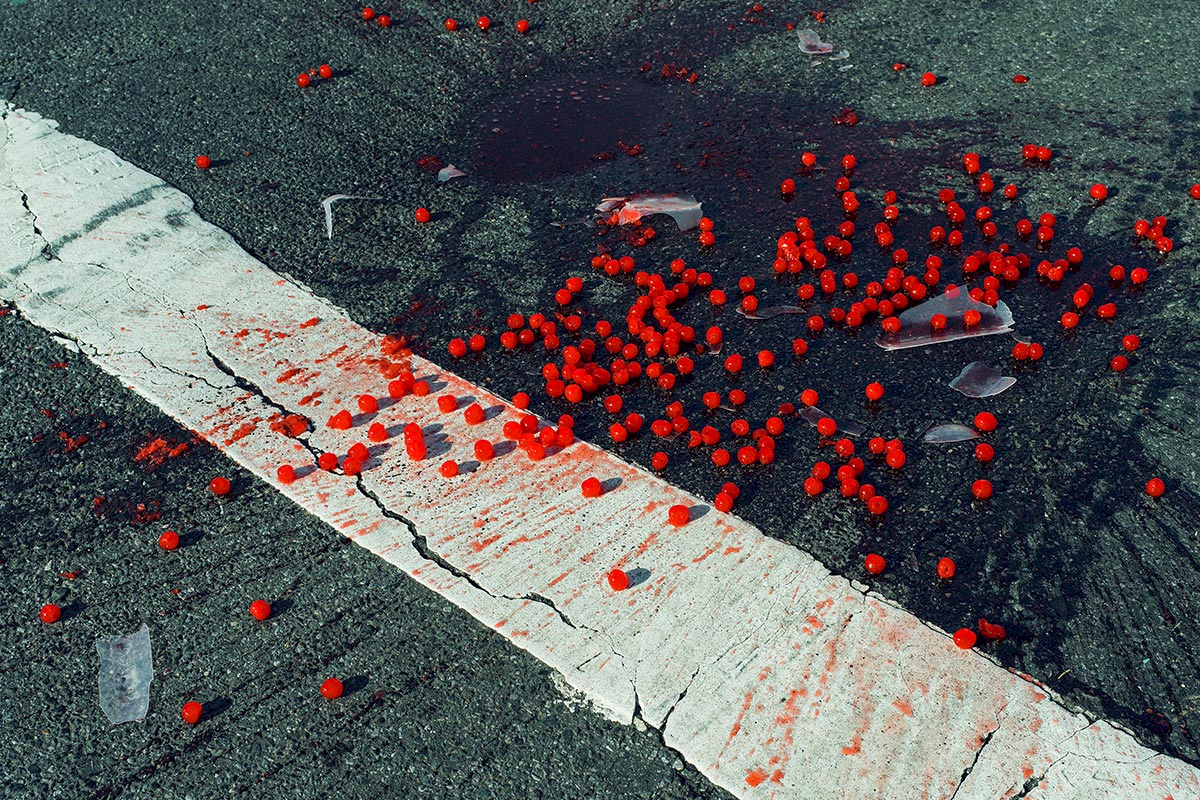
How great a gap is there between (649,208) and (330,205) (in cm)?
154

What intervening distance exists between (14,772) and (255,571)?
85cm

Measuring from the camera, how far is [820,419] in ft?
12.1

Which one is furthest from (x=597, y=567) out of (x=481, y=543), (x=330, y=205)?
(x=330, y=205)

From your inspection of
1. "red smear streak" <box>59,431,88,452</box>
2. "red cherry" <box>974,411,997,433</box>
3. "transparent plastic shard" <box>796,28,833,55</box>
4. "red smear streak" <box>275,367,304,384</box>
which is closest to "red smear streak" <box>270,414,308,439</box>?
"red smear streak" <box>275,367,304,384</box>

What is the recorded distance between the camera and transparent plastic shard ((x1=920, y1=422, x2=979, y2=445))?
362 centimetres

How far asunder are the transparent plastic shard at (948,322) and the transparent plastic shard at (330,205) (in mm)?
2539

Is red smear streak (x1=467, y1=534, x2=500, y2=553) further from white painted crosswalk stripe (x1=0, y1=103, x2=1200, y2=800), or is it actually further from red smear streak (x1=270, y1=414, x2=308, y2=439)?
red smear streak (x1=270, y1=414, x2=308, y2=439)

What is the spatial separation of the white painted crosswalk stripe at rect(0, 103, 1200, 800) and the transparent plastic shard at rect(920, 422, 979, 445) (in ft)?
2.48

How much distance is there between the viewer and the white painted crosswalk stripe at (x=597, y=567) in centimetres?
273

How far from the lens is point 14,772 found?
2.79m

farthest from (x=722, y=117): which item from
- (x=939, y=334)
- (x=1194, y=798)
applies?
(x=1194, y=798)

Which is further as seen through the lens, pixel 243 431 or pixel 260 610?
pixel 243 431

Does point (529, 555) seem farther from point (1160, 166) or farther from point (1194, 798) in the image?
point (1160, 166)

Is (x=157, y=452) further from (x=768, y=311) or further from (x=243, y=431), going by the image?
(x=768, y=311)
